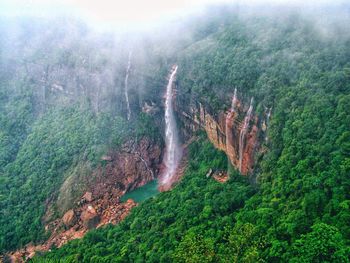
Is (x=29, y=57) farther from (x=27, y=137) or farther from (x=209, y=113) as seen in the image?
(x=209, y=113)

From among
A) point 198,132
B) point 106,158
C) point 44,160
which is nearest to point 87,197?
point 106,158

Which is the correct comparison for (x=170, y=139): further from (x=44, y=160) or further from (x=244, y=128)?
(x=44, y=160)

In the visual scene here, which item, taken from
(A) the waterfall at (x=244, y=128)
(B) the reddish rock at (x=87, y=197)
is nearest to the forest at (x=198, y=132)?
(A) the waterfall at (x=244, y=128)

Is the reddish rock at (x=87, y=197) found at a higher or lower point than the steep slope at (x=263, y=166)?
lower

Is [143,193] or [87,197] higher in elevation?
[87,197]

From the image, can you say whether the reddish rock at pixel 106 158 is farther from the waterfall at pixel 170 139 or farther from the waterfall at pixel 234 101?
the waterfall at pixel 234 101

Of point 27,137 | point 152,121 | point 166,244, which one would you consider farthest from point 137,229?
point 27,137

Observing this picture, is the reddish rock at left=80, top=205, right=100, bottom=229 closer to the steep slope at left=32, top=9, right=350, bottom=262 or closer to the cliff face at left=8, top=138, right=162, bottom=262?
the cliff face at left=8, top=138, right=162, bottom=262
